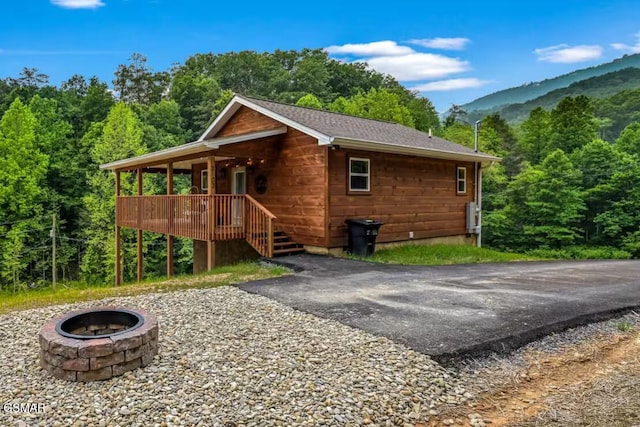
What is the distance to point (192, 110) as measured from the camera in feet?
123

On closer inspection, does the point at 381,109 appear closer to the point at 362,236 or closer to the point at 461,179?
the point at 461,179

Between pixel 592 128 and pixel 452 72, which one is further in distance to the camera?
pixel 452 72

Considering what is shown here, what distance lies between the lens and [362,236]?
1028 cm

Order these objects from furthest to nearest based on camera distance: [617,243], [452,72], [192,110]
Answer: [452,72] < [192,110] < [617,243]

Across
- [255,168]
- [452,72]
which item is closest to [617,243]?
[255,168]

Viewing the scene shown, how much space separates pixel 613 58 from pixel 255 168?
8354cm

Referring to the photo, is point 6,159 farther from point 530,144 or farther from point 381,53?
point 381,53

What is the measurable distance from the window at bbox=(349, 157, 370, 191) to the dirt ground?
6.96 m

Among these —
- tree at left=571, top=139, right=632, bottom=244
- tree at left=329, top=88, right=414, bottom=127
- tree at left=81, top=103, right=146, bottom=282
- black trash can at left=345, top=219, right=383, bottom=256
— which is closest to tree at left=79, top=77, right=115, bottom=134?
tree at left=81, top=103, right=146, bottom=282

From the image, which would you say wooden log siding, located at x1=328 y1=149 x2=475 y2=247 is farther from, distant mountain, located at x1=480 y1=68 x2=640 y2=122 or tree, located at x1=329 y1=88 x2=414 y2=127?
distant mountain, located at x1=480 y1=68 x2=640 y2=122

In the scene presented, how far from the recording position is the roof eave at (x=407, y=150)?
9953mm

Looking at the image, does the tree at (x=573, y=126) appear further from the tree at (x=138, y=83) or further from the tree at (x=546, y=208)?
the tree at (x=138, y=83)

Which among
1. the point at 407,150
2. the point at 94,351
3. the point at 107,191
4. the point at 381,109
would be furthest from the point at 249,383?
the point at 381,109

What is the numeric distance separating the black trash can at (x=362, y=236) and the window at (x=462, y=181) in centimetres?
496
